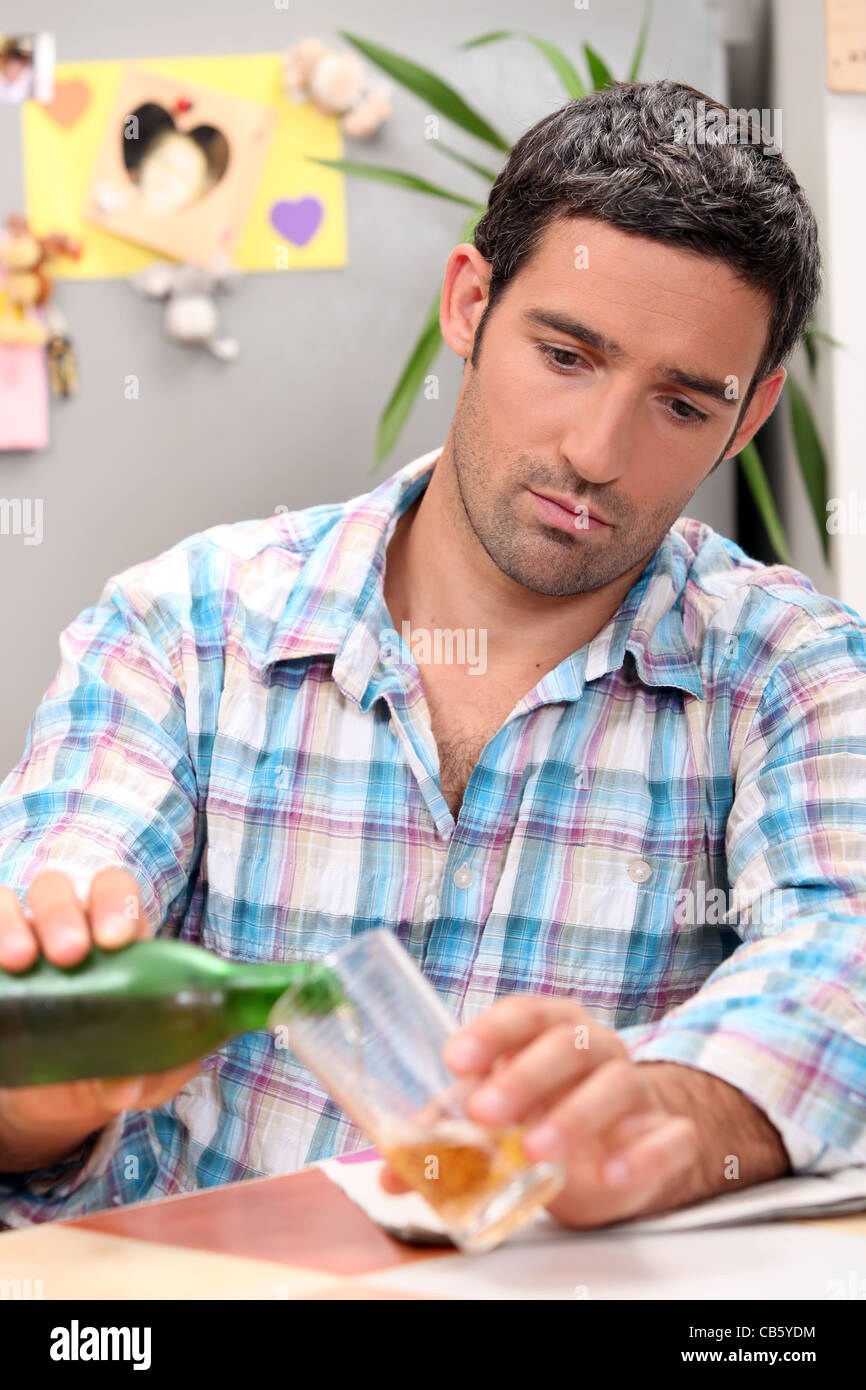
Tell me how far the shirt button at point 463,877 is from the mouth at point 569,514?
0.28 meters

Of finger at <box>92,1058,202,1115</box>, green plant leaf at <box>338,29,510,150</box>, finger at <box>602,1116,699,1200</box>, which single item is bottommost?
finger at <box>602,1116,699,1200</box>

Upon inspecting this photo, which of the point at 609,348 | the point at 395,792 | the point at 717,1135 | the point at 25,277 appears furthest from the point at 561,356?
the point at 25,277

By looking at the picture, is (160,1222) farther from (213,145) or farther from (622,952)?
(213,145)

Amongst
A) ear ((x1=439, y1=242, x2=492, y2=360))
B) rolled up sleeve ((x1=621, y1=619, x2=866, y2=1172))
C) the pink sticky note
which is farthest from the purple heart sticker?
rolled up sleeve ((x1=621, y1=619, x2=866, y2=1172))

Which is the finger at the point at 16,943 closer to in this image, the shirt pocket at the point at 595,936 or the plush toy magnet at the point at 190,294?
the shirt pocket at the point at 595,936

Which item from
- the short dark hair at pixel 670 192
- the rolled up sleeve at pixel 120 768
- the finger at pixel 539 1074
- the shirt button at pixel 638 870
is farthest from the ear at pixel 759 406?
the finger at pixel 539 1074

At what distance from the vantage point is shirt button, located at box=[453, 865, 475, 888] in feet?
3.53

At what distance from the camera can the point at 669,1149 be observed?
609mm

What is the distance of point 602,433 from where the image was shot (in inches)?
40.4

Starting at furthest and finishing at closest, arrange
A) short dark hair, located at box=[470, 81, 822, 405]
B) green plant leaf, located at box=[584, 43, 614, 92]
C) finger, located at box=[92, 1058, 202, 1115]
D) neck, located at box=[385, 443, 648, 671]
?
green plant leaf, located at box=[584, 43, 614, 92] → neck, located at box=[385, 443, 648, 671] → short dark hair, located at box=[470, 81, 822, 405] → finger, located at box=[92, 1058, 202, 1115]

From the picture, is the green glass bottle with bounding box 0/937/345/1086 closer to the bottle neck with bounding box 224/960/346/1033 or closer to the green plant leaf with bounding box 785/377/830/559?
the bottle neck with bounding box 224/960/346/1033

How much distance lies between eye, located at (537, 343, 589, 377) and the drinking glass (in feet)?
2.09
